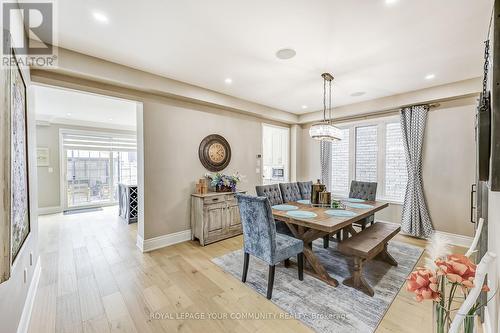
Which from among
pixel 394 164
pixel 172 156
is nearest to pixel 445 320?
pixel 172 156

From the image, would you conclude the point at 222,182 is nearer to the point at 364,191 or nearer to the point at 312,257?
the point at 312,257

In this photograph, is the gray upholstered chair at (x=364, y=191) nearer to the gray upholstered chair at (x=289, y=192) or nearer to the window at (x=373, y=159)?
the window at (x=373, y=159)

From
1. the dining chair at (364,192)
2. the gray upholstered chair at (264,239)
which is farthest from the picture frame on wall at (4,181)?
the dining chair at (364,192)

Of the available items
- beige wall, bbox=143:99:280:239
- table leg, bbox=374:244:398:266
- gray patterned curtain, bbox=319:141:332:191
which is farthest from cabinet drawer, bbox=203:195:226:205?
gray patterned curtain, bbox=319:141:332:191

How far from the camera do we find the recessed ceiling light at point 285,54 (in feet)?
8.39

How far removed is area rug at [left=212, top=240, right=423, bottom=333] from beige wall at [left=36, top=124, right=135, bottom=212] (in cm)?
576

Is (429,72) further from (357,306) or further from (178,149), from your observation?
(178,149)

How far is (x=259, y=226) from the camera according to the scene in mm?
2256

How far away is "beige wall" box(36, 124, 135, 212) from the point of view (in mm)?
5758

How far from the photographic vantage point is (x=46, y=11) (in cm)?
192

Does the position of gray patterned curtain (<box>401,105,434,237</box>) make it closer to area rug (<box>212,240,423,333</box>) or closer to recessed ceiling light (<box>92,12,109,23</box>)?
area rug (<box>212,240,423,333</box>)

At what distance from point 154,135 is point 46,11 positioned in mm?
1807

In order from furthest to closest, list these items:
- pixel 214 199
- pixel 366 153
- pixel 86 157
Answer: pixel 86 157 → pixel 366 153 → pixel 214 199

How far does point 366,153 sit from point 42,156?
8.39 meters
